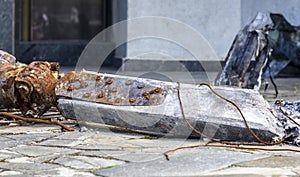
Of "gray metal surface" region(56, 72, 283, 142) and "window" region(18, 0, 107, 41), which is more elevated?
"gray metal surface" region(56, 72, 283, 142)

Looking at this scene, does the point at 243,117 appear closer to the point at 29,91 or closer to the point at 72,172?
the point at 72,172

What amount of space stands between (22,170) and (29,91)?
133cm

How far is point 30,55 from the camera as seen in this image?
9.12m

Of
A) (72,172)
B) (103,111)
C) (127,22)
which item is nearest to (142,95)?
(103,111)

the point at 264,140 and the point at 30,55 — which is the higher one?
the point at 264,140

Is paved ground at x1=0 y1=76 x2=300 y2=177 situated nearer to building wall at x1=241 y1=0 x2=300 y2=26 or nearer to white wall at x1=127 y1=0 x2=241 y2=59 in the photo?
white wall at x1=127 y1=0 x2=241 y2=59

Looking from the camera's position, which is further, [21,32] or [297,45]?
[21,32]

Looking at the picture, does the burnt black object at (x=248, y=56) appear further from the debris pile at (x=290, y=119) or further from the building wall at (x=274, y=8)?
the building wall at (x=274, y=8)

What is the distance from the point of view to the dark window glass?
31.4 feet

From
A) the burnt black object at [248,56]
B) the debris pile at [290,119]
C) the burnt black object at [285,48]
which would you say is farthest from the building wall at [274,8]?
the debris pile at [290,119]

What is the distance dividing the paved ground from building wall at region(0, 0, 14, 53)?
Answer: 3.44 metres

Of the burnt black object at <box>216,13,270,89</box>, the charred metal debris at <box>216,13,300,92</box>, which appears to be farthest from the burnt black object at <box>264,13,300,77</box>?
the burnt black object at <box>216,13,270,89</box>

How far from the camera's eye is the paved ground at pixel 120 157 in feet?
9.41

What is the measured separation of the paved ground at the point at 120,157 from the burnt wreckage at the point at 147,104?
0.33 feet
